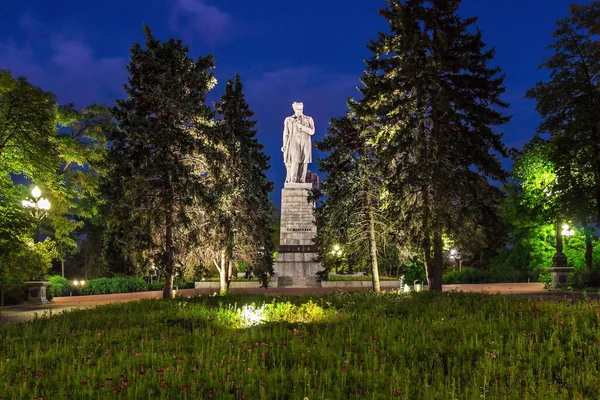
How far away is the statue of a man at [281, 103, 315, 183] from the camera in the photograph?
38750mm

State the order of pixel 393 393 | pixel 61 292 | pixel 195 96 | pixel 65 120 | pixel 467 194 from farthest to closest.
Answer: pixel 61 292 → pixel 65 120 → pixel 195 96 → pixel 467 194 → pixel 393 393

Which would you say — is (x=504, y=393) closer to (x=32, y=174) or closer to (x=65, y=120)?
(x=32, y=174)

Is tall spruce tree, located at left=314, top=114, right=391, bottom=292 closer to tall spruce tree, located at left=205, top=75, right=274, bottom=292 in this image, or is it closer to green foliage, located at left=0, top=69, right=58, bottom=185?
tall spruce tree, located at left=205, top=75, right=274, bottom=292

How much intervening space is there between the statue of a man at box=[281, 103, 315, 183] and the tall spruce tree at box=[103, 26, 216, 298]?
18.1 metres

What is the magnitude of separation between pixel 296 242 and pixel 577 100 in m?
20.4

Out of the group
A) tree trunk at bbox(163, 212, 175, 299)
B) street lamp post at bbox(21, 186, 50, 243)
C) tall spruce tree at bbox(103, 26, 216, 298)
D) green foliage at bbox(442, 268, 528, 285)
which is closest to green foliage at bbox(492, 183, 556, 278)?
green foliage at bbox(442, 268, 528, 285)

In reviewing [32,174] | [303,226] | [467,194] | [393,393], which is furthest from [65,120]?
[393,393]

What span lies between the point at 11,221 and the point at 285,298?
453 inches

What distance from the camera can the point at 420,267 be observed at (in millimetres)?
37844

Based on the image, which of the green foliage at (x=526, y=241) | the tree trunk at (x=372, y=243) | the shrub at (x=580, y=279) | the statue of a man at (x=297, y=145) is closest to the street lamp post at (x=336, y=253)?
the tree trunk at (x=372, y=243)

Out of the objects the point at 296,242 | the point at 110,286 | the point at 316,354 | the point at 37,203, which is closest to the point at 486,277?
the point at 296,242

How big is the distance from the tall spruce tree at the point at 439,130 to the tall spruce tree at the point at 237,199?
695 centimetres

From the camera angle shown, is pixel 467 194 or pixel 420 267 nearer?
pixel 467 194

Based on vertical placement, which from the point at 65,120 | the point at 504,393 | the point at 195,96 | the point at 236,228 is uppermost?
the point at 65,120
